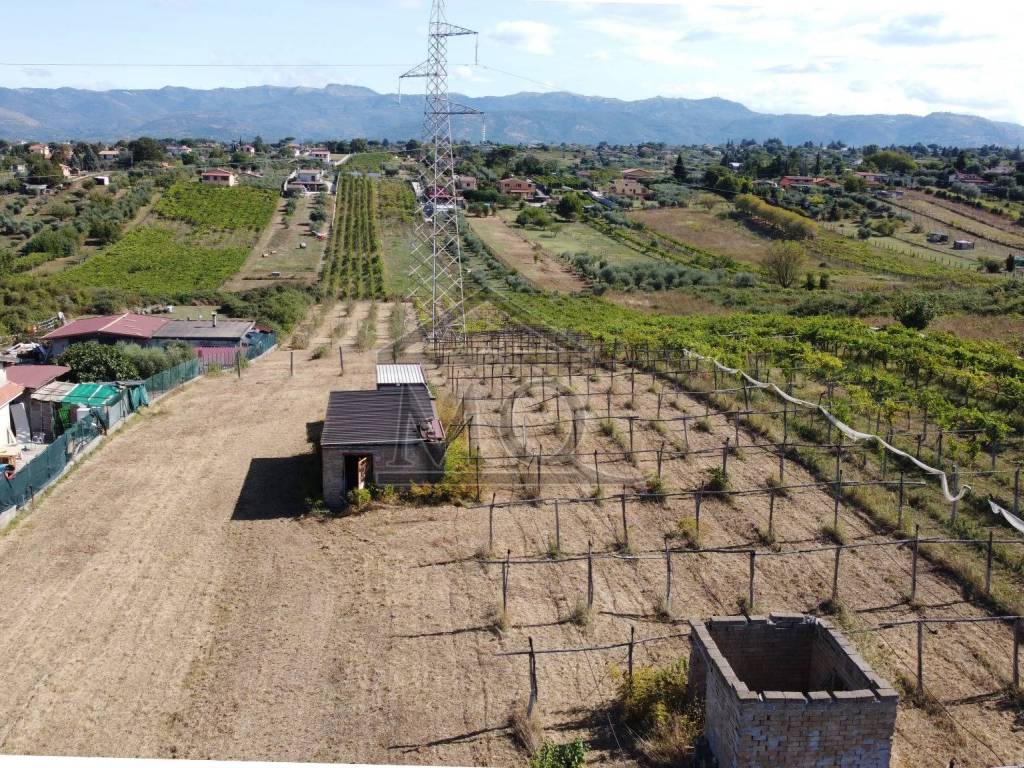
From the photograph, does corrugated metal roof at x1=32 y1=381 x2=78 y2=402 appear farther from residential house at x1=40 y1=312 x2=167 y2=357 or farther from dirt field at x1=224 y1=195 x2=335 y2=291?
dirt field at x1=224 y1=195 x2=335 y2=291

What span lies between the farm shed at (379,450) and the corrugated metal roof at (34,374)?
9929 millimetres

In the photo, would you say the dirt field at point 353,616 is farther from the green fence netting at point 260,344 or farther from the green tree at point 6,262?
the green tree at point 6,262

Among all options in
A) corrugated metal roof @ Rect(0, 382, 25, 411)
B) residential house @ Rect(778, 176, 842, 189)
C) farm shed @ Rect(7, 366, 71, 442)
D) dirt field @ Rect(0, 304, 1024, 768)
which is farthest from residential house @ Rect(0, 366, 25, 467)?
residential house @ Rect(778, 176, 842, 189)

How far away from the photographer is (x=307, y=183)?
9594cm

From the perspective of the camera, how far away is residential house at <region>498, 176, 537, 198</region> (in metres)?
97.3

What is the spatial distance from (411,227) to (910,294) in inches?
1711

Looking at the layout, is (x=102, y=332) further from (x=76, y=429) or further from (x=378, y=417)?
(x=378, y=417)

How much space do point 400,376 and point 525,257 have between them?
4204 cm

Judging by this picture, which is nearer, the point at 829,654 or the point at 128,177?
the point at 829,654

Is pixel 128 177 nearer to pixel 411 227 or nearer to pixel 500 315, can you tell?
pixel 411 227

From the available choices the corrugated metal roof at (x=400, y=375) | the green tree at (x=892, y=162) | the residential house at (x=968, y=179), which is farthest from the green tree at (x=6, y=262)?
the green tree at (x=892, y=162)

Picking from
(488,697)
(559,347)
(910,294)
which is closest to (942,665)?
(488,697)

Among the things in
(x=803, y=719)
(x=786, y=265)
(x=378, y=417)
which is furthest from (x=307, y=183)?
(x=803, y=719)

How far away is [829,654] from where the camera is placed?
985 cm
